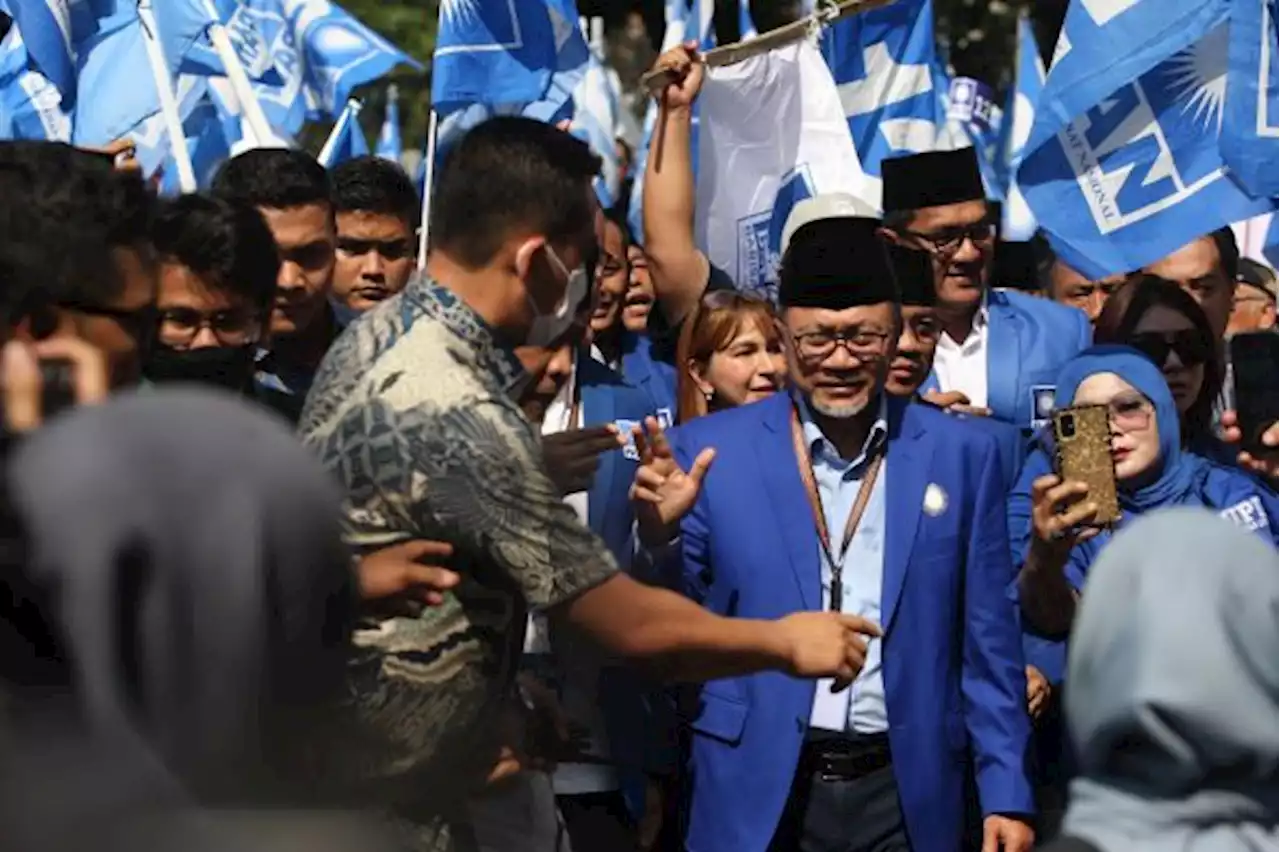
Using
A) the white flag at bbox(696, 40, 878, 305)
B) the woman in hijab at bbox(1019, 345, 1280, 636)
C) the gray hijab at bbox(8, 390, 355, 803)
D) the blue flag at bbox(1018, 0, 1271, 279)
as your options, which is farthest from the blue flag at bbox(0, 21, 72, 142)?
the gray hijab at bbox(8, 390, 355, 803)

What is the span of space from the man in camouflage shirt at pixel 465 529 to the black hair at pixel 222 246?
1.30m

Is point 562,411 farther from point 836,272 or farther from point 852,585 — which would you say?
point 852,585

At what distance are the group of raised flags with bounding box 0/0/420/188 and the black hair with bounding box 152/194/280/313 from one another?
2710 millimetres

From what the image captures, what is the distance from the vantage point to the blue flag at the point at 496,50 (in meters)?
9.64

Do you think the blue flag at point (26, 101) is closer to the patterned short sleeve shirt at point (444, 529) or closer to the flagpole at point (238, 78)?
the flagpole at point (238, 78)

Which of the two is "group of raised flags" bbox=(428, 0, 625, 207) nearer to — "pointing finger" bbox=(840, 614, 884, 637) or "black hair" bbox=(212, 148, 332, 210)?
"black hair" bbox=(212, 148, 332, 210)

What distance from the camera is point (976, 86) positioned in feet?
42.9

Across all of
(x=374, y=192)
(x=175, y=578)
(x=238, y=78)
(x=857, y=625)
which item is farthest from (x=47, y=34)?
(x=175, y=578)

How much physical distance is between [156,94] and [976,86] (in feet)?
14.7

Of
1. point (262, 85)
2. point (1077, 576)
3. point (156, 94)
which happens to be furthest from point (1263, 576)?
point (262, 85)

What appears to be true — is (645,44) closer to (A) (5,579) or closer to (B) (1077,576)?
(B) (1077,576)

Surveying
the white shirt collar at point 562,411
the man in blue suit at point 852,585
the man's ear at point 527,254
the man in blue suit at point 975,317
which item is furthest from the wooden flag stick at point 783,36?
the man's ear at point 527,254

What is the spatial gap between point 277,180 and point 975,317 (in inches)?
83.1

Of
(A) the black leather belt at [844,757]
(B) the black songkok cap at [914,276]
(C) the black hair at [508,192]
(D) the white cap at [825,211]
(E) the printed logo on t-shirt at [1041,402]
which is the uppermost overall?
(C) the black hair at [508,192]
